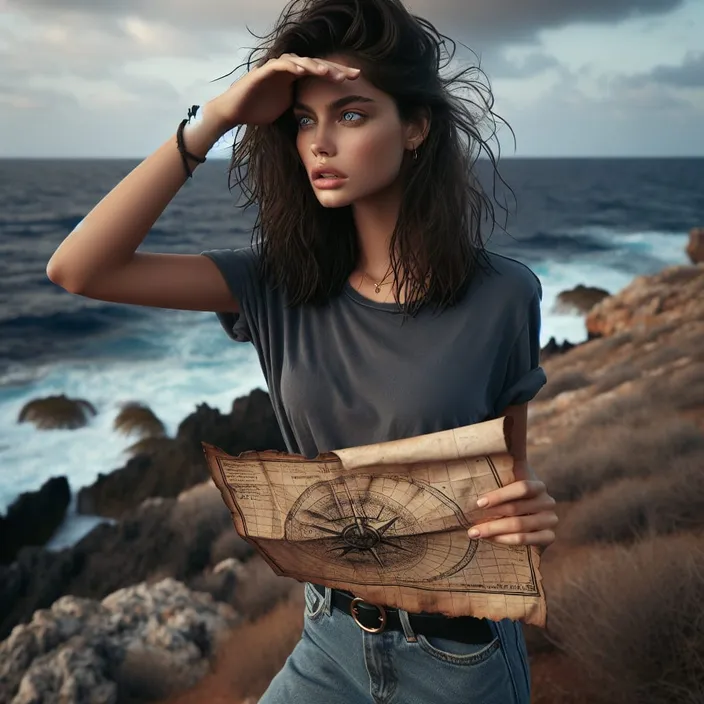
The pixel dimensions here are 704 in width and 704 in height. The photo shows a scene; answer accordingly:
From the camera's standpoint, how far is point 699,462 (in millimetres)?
4562

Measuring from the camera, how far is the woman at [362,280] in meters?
1.46

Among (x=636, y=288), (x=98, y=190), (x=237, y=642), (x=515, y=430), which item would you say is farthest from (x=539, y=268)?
(x=515, y=430)

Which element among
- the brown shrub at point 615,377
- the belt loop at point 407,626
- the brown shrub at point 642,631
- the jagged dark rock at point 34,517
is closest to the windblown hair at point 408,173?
the belt loop at point 407,626

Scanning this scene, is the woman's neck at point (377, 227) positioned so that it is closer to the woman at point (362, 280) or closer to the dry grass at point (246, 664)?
the woman at point (362, 280)

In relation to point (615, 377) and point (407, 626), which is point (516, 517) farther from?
point (615, 377)

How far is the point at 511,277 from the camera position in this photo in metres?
1.59

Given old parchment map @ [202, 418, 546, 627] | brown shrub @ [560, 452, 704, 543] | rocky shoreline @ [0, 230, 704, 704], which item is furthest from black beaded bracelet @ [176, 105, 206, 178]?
brown shrub @ [560, 452, 704, 543]

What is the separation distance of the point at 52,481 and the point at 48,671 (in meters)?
3.58

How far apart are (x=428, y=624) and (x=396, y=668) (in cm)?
10

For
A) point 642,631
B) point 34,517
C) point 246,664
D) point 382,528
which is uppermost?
point 382,528

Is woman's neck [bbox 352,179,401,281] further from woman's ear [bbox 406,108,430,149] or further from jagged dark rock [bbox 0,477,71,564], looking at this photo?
jagged dark rock [bbox 0,477,71,564]

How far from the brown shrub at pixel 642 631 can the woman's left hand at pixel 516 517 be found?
1.61 m

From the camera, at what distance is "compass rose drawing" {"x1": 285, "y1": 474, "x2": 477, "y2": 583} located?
1379 millimetres

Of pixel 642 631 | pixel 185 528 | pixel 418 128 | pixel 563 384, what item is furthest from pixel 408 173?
pixel 563 384
